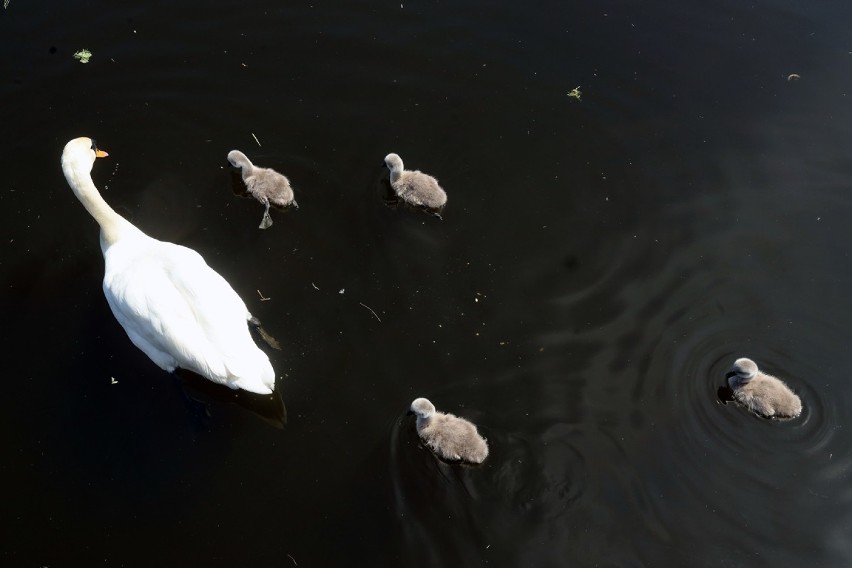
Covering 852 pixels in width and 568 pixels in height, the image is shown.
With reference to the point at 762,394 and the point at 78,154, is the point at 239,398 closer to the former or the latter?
the point at 78,154

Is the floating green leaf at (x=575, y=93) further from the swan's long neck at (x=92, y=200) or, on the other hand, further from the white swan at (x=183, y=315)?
the swan's long neck at (x=92, y=200)

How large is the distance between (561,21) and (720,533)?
18.2 ft

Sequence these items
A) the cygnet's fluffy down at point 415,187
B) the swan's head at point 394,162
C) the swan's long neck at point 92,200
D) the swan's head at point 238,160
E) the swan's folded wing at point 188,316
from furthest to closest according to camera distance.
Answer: the swan's head at point 238,160, the swan's head at point 394,162, the cygnet's fluffy down at point 415,187, the swan's long neck at point 92,200, the swan's folded wing at point 188,316

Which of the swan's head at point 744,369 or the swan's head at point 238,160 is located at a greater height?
the swan's head at point 238,160

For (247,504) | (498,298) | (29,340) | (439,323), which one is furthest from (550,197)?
(29,340)

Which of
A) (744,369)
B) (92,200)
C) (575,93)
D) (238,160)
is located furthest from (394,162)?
(744,369)

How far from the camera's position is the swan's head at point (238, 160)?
6.27 meters

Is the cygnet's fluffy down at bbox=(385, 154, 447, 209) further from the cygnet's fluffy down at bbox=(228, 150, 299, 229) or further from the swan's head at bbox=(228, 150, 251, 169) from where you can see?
the swan's head at bbox=(228, 150, 251, 169)

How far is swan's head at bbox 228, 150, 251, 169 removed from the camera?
6270 mm

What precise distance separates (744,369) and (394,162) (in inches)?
135

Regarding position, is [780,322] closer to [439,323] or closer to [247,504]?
[439,323]

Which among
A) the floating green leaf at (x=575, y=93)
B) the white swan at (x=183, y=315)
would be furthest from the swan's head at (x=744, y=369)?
the white swan at (x=183, y=315)

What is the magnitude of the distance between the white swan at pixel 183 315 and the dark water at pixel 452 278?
0.53 metres

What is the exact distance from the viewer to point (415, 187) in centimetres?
604
